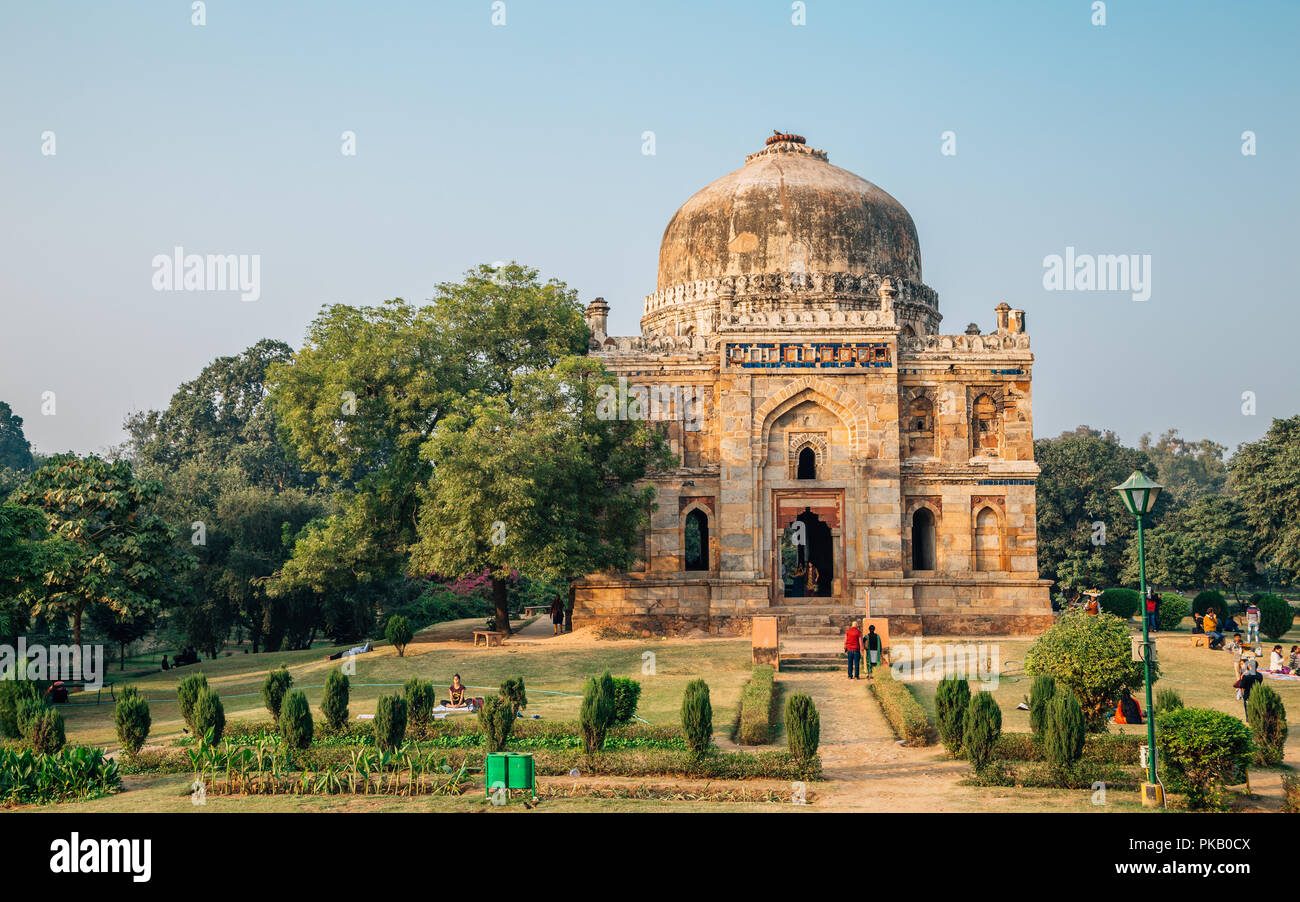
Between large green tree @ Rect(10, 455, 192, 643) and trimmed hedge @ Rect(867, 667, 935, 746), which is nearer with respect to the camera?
trimmed hedge @ Rect(867, 667, 935, 746)

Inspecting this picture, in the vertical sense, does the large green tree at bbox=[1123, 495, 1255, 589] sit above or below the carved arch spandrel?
below

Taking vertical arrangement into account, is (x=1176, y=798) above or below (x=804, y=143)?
below

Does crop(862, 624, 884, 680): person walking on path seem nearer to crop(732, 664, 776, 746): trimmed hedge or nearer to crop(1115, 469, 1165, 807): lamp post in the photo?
crop(732, 664, 776, 746): trimmed hedge

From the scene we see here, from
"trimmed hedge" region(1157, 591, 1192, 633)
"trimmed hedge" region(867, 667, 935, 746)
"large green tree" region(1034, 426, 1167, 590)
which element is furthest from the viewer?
"large green tree" region(1034, 426, 1167, 590)

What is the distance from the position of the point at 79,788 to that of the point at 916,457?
980 inches

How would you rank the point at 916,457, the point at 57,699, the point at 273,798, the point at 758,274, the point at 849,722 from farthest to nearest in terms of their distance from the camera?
the point at 758,274, the point at 916,457, the point at 57,699, the point at 849,722, the point at 273,798

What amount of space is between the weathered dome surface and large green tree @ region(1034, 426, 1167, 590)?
47.1ft

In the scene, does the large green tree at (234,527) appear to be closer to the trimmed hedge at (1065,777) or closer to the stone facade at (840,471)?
the stone facade at (840,471)

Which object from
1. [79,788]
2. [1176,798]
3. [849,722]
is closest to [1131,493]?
[1176,798]

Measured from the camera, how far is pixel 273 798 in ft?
51.5

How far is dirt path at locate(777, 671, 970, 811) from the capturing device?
15000 millimetres

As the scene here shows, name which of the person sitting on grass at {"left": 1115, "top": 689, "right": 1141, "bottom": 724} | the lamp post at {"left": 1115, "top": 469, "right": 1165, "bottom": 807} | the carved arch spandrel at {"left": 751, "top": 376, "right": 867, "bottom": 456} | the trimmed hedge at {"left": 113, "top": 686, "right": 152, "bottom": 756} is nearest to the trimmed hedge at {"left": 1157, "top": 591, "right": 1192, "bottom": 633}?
the carved arch spandrel at {"left": 751, "top": 376, "right": 867, "bottom": 456}

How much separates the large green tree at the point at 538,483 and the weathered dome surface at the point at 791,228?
849cm
